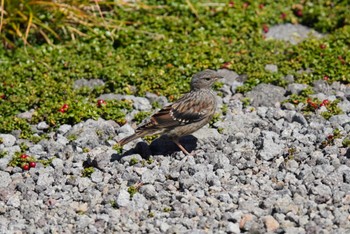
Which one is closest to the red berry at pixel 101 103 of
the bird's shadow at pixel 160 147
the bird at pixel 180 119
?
the bird's shadow at pixel 160 147

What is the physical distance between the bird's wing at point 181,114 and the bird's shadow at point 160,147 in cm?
37

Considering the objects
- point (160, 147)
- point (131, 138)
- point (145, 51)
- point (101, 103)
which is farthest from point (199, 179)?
point (145, 51)

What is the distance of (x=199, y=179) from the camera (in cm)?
859

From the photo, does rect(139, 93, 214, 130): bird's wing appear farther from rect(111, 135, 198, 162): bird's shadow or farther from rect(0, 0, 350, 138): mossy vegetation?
rect(0, 0, 350, 138): mossy vegetation

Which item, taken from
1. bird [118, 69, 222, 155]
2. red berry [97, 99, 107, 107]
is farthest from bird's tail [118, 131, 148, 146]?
red berry [97, 99, 107, 107]

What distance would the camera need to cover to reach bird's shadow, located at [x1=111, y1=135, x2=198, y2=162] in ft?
31.1

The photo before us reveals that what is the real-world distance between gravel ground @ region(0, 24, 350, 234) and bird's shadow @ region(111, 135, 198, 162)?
19 millimetres

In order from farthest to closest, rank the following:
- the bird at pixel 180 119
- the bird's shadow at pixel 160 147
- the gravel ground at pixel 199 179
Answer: the bird's shadow at pixel 160 147
the bird at pixel 180 119
the gravel ground at pixel 199 179

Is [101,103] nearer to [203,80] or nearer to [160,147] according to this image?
[160,147]

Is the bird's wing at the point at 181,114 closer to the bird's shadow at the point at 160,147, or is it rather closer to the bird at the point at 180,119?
the bird at the point at 180,119

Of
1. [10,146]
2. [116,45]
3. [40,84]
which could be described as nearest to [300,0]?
[116,45]

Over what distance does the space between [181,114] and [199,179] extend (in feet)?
3.92

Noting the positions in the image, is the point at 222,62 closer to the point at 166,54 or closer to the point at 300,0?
the point at 166,54

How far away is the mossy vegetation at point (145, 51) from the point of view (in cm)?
1105
